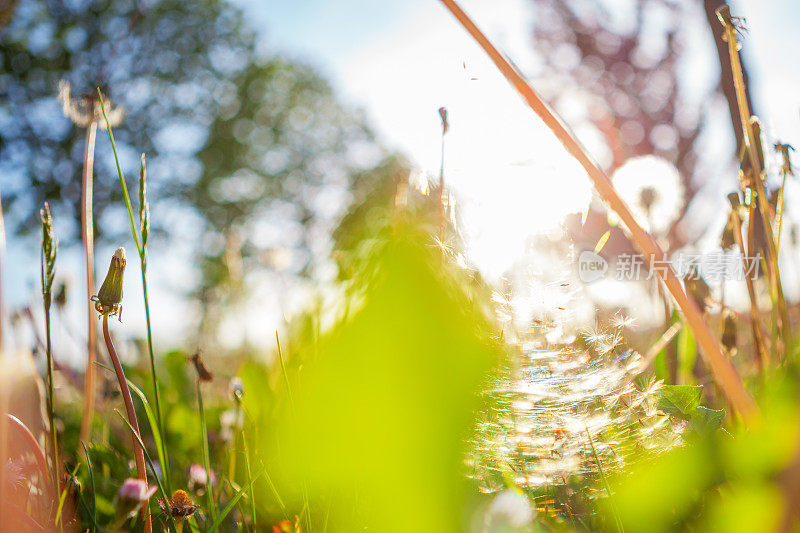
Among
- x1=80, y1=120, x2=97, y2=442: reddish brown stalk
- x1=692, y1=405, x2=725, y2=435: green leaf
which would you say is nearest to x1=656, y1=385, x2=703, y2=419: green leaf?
x1=692, y1=405, x2=725, y2=435: green leaf

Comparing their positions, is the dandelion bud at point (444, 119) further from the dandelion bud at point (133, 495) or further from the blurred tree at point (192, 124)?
the blurred tree at point (192, 124)

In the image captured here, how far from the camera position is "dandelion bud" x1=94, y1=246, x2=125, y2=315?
0.38 m

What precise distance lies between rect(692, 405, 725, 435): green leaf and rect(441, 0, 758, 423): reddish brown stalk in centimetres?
14

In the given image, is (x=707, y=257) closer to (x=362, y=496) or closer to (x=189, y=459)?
(x=362, y=496)

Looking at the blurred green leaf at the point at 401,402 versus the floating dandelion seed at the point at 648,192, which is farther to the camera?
the floating dandelion seed at the point at 648,192

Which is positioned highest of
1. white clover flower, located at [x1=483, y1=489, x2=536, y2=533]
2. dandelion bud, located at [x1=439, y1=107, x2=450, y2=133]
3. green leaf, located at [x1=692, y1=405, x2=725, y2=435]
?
dandelion bud, located at [x1=439, y1=107, x2=450, y2=133]

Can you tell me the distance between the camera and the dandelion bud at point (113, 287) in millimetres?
380

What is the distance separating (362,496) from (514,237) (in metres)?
0.24

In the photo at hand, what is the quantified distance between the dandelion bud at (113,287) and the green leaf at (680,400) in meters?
0.45

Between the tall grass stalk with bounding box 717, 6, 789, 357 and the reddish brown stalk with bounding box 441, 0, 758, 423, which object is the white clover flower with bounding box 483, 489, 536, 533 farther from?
the tall grass stalk with bounding box 717, 6, 789, 357

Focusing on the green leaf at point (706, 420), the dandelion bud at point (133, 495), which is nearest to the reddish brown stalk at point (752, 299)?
the green leaf at point (706, 420)

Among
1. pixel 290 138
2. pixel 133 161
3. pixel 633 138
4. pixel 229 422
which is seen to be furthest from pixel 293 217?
pixel 229 422

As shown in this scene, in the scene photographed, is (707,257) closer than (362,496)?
No

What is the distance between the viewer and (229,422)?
87cm
